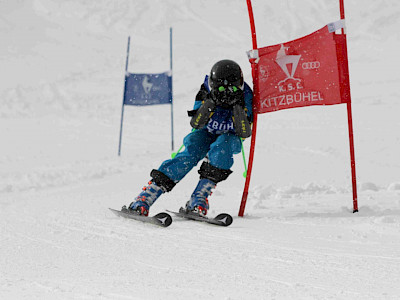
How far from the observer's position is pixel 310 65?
349 cm

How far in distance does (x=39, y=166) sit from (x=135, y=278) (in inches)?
231

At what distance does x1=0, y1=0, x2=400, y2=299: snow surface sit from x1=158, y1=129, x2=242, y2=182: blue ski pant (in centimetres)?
45

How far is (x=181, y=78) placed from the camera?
17969mm

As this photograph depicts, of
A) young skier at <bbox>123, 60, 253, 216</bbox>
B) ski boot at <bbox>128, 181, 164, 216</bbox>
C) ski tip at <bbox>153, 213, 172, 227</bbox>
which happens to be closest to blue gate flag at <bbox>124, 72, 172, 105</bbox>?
young skier at <bbox>123, 60, 253, 216</bbox>

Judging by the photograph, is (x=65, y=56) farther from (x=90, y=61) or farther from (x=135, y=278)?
(x=135, y=278)

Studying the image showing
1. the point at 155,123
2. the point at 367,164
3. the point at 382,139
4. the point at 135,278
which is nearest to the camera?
the point at 135,278

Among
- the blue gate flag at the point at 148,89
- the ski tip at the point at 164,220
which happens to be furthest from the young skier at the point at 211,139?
the blue gate flag at the point at 148,89

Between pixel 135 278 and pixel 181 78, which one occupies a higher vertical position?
pixel 181 78

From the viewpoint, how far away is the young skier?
11.1 feet

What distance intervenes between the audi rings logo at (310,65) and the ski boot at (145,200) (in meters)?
1.32

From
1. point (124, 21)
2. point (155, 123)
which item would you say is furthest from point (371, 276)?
point (124, 21)

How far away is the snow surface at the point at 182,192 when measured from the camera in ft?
6.35

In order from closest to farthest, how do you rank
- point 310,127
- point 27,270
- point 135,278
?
point 135,278, point 27,270, point 310,127

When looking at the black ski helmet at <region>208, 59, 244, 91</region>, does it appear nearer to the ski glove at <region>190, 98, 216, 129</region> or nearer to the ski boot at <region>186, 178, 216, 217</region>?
the ski glove at <region>190, 98, 216, 129</region>
